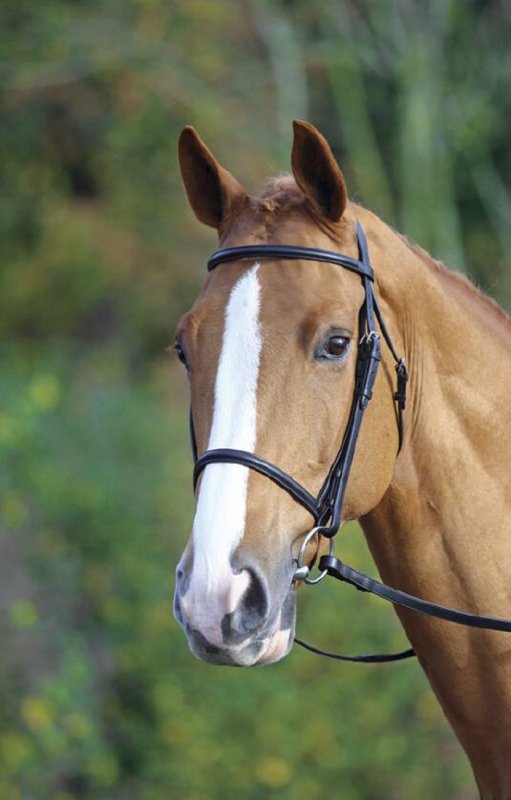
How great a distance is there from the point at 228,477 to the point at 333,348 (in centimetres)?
46

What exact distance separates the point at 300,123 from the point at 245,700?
5187 mm

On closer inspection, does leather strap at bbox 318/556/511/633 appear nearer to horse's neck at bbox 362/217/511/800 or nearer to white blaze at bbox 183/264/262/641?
horse's neck at bbox 362/217/511/800

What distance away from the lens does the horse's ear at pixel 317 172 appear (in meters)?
3.04

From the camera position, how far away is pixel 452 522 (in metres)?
3.21

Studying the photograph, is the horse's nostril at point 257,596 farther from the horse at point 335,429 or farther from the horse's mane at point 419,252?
the horse's mane at point 419,252

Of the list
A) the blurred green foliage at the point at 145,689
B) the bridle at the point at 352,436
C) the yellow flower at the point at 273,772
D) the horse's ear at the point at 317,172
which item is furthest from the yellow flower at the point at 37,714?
the horse's ear at the point at 317,172

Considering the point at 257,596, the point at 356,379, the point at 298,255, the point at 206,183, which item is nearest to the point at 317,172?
the point at 298,255

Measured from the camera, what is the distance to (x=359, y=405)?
303cm

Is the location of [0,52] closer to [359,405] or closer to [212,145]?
[212,145]

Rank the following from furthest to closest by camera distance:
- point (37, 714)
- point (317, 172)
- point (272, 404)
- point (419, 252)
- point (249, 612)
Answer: point (37, 714) < point (419, 252) < point (317, 172) < point (272, 404) < point (249, 612)

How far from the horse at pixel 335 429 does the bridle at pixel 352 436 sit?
0.02m

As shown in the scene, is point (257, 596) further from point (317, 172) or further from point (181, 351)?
point (317, 172)

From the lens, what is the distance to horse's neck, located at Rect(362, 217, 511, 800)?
3.20 m

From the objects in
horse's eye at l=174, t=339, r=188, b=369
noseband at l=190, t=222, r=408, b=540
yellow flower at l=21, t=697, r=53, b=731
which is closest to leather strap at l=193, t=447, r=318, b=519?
noseband at l=190, t=222, r=408, b=540
